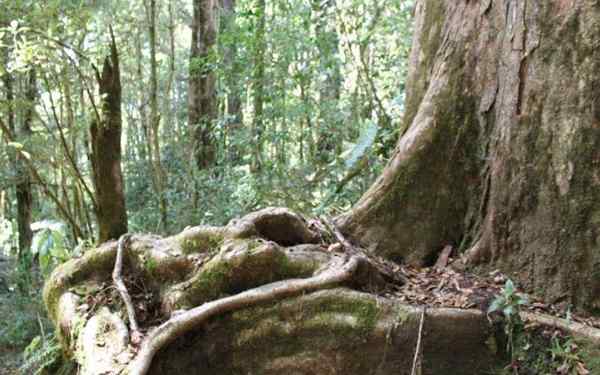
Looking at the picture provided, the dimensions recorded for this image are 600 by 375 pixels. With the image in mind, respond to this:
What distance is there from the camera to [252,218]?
4117 millimetres

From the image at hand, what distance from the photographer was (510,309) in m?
3.32

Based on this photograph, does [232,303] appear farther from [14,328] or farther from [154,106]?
[14,328]

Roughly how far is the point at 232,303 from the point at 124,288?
92 centimetres

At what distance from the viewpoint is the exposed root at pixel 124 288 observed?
11.9 feet

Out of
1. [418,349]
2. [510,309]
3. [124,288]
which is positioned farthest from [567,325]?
[124,288]

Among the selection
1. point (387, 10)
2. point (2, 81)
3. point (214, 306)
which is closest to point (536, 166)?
point (214, 306)

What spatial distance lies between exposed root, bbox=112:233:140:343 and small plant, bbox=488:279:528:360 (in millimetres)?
2033

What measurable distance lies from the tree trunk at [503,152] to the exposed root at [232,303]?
0.99 m

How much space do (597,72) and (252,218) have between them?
7.47 ft

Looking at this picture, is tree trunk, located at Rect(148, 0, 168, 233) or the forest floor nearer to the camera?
tree trunk, located at Rect(148, 0, 168, 233)

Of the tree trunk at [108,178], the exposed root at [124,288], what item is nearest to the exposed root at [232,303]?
the exposed root at [124,288]

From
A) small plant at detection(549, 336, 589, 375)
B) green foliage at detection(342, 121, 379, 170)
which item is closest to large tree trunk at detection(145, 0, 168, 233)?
green foliage at detection(342, 121, 379, 170)

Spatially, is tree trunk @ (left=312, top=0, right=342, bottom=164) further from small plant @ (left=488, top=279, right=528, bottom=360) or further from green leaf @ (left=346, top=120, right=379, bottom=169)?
small plant @ (left=488, top=279, right=528, bottom=360)

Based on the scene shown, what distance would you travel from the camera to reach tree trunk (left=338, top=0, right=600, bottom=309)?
357cm
